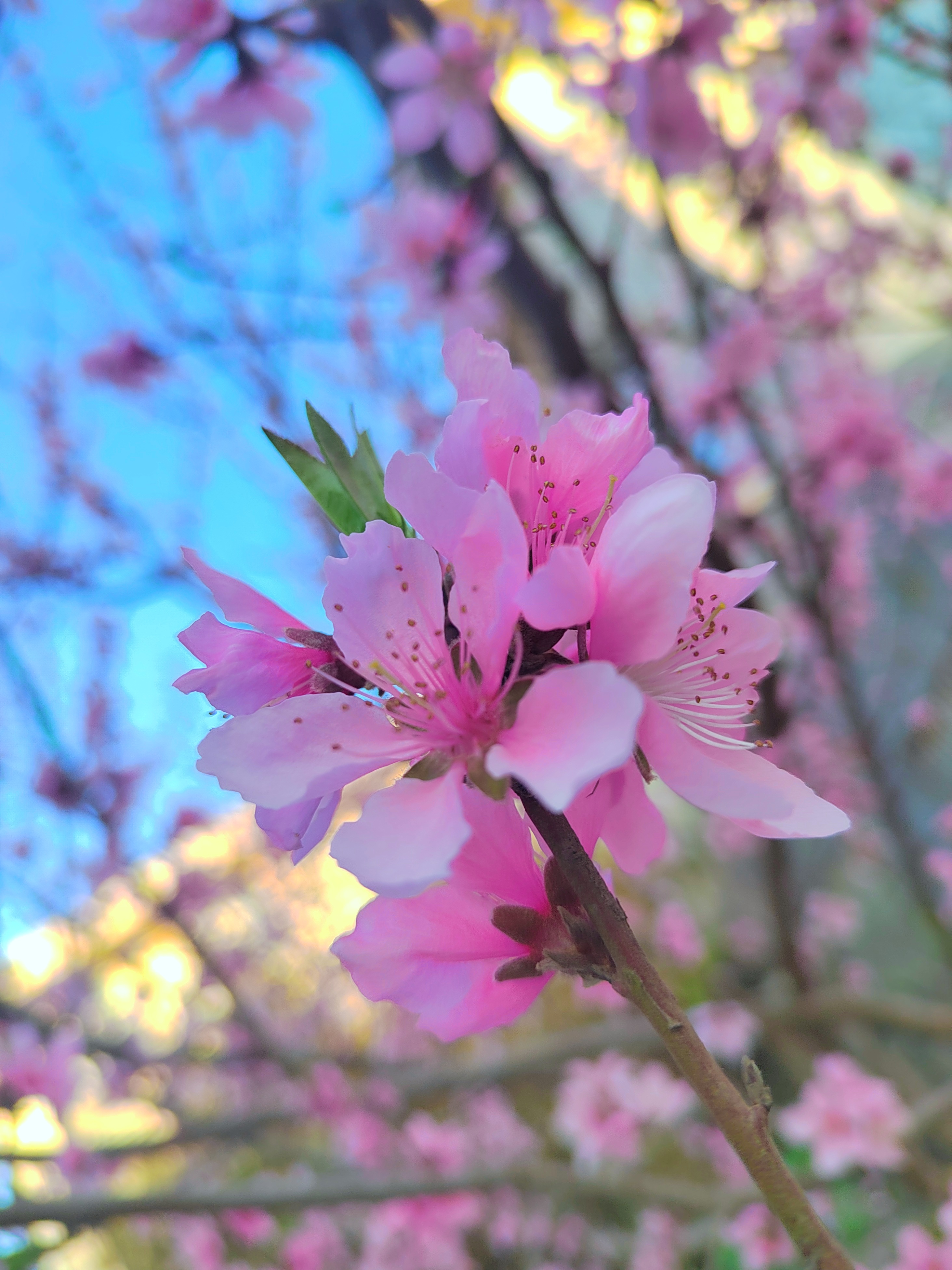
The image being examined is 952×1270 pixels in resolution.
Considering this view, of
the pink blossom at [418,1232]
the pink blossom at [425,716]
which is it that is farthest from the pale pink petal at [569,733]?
the pink blossom at [418,1232]

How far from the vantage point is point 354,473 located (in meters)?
0.45

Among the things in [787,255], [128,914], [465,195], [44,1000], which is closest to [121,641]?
[44,1000]

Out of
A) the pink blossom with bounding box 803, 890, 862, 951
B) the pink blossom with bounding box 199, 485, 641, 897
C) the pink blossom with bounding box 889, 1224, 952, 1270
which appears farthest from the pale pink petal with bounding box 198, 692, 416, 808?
the pink blossom with bounding box 803, 890, 862, 951

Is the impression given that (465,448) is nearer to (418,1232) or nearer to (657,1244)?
(418,1232)

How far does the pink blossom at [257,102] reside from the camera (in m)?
1.11

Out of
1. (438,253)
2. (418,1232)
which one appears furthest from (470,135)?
(418,1232)

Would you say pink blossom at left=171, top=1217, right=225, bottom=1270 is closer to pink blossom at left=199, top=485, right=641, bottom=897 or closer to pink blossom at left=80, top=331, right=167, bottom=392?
pink blossom at left=80, top=331, right=167, bottom=392

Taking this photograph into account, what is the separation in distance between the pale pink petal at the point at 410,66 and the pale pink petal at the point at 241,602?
1398 millimetres

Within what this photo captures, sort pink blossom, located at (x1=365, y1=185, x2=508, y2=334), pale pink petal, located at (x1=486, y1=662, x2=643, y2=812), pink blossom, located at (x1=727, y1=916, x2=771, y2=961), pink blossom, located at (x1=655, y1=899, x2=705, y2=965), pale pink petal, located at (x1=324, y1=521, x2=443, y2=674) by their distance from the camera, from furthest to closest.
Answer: pink blossom, located at (x1=727, y1=916, x2=771, y2=961), pink blossom, located at (x1=655, y1=899, x2=705, y2=965), pink blossom, located at (x1=365, y1=185, x2=508, y2=334), pale pink petal, located at (x1=324, y1=521, x2=443, y2=674), pale pink petal, located at (x1=486, y1=662, x2=643, y2=812)

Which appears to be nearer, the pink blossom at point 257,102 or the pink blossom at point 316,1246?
the pink blossom at point 257,102

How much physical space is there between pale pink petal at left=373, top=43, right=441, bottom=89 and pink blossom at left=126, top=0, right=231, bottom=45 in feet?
1.37

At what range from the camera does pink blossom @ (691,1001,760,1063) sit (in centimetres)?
225

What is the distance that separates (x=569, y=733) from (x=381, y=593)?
0.14 meters

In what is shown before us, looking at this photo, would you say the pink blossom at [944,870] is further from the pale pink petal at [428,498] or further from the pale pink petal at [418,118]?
the pale pink petal at [428,498]
